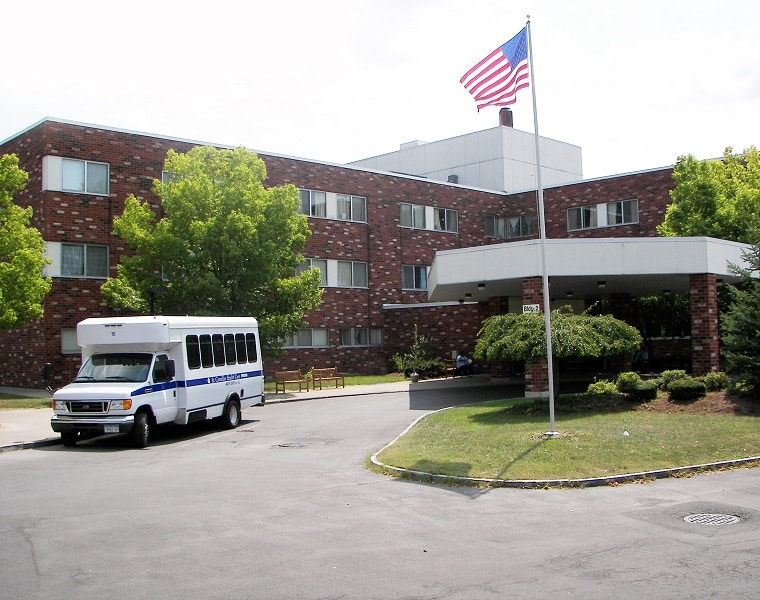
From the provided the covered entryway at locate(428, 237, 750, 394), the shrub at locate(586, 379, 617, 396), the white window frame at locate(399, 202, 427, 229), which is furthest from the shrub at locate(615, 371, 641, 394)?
the white window frame at locate(399, 202, 427, 229)

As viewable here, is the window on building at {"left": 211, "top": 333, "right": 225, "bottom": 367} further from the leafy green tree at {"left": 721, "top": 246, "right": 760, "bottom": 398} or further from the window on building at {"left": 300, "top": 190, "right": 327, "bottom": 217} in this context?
the window on building at {"left": 300, "top": 190, "right": 327, "bottom": 217}

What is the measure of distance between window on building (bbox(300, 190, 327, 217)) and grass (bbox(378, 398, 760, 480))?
881 inches

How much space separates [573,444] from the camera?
46.1ft

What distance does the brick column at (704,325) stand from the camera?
891 inches

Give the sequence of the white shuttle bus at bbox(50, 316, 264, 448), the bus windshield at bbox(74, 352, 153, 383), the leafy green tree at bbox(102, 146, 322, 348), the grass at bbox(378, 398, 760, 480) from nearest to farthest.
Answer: the grass at bbox(378, 398, 760, 480) < the white shuttle bus at bbox(50, 316, 264, 448) < the bus windshield at bbox(74, 352, 153, 383) < the leafy green tree at bbox(102, 146, 322, 348)

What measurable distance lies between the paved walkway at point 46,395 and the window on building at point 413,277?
8531 mm

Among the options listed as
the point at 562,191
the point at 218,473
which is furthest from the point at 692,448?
the point at 562,191

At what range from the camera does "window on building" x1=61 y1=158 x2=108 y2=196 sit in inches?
1248

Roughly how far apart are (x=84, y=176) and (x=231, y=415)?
16.1 meters

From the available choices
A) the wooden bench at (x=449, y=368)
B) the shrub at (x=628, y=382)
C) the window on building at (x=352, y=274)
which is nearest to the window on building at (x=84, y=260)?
the window on building at (x=352, y=274)

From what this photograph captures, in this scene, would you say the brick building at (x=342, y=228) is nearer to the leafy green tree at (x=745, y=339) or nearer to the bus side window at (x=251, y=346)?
the bus side window at (x=251, y=346)

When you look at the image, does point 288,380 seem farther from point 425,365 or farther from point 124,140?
point 124,140

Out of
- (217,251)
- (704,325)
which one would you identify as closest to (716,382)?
(704,325)

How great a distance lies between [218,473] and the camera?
1338 centimetres
